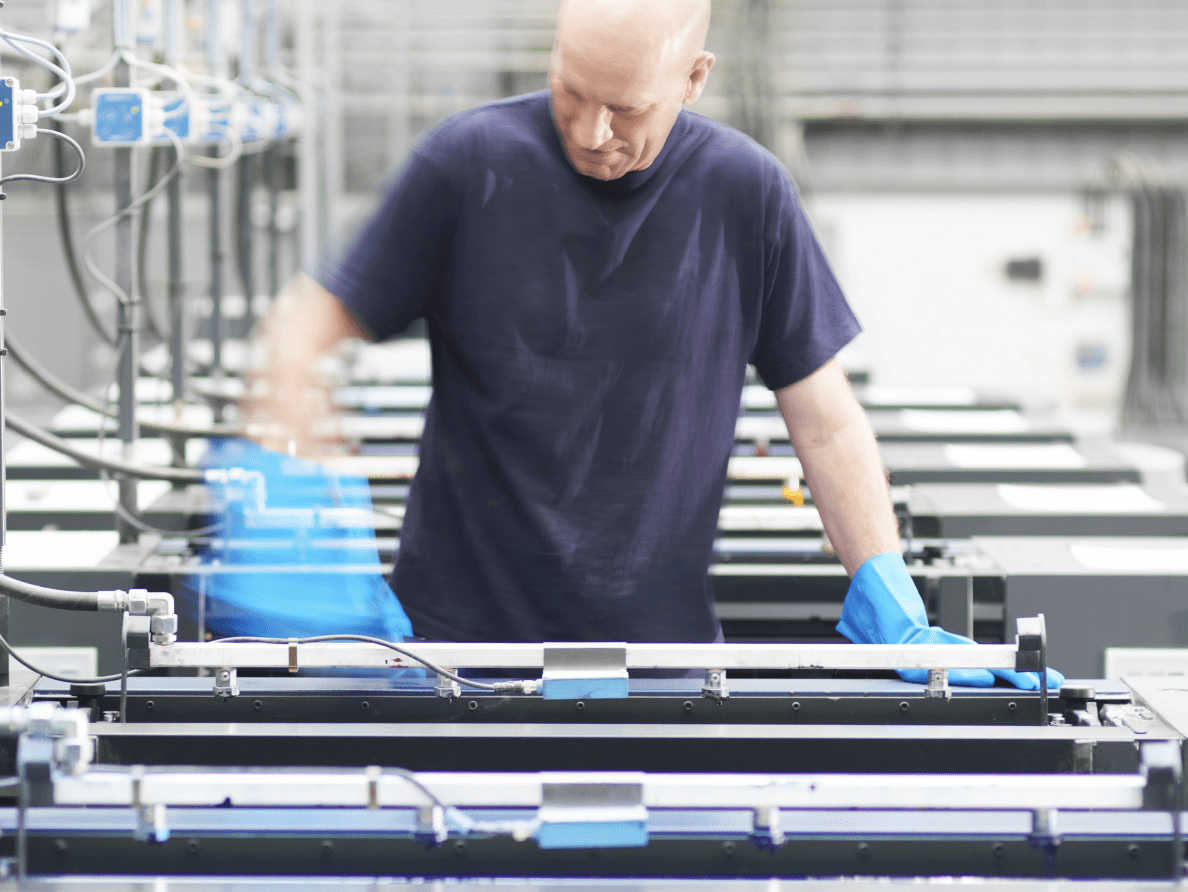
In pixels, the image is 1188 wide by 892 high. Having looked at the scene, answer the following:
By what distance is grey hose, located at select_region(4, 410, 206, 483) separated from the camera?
2305mm

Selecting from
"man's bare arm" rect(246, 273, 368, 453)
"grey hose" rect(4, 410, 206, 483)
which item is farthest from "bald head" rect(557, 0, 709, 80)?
"grey hose" rect(4, 410, 206, 483)

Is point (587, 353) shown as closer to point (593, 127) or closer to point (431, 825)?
point (593, 127)

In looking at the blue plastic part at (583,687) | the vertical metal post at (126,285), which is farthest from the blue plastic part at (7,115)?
the vertical metal post at (126,285)

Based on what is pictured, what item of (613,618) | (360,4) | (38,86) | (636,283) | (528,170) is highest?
(360,4)

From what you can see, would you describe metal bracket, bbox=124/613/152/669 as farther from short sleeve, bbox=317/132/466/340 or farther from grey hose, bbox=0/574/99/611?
short sleeve, bbox=317/132/466/340

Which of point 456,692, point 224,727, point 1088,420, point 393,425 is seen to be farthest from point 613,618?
point 1088,420

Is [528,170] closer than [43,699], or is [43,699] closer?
[43,699]

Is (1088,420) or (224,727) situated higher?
(1088,420)

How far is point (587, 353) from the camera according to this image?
1.41 m

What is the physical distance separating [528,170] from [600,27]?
0.68 ft

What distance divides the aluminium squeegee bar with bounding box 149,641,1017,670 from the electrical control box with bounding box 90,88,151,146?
1.36 metres

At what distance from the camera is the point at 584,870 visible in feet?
3.16

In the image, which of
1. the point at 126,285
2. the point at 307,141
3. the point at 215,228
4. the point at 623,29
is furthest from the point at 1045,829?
the point at 307,141

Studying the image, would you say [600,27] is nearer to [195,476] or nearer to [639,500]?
[639,500]
